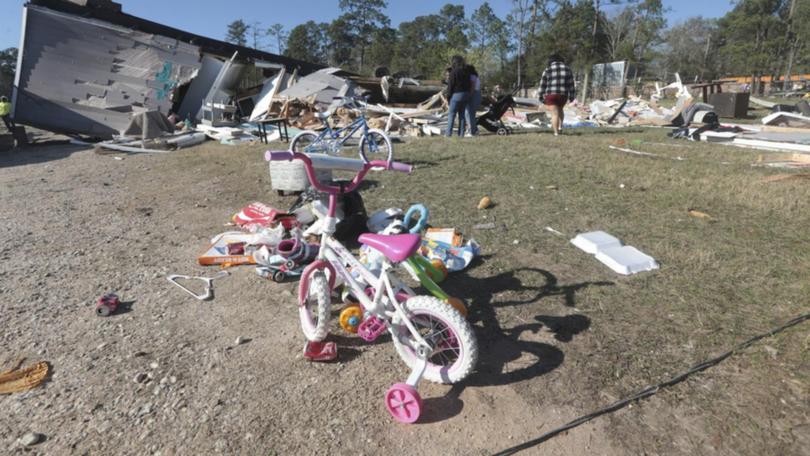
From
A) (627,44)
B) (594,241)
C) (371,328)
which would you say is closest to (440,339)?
(371,328)

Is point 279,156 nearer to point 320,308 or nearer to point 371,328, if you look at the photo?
point 320,308

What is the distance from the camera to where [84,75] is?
13.3 meters

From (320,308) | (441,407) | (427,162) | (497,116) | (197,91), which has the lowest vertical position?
(441,407)

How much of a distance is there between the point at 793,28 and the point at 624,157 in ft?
155

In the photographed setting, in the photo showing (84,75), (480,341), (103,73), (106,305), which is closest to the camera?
(480,341)

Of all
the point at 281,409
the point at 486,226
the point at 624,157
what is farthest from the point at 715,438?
the point at 624,157

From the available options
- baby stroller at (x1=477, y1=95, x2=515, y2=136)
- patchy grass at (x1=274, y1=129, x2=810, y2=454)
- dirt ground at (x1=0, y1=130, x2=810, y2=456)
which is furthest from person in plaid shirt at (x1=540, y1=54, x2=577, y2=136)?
dirt ground at (x1=0, y1=130, x2=810, y2=456)

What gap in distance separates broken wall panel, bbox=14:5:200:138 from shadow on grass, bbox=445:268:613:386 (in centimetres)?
1407

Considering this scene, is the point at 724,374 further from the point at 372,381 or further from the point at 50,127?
the point at 50,127

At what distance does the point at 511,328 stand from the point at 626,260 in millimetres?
1383

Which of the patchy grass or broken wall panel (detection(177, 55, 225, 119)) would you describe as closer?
the patchy grass

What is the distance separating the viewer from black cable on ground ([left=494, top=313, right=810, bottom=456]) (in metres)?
1.90

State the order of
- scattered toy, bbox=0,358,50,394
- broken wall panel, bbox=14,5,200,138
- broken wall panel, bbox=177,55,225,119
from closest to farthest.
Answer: scattered toy, bbox=0,358,50,394 → broken wall panel, bbox=14,5,200,138 → broken wall panel, bbox=177,55,225,119

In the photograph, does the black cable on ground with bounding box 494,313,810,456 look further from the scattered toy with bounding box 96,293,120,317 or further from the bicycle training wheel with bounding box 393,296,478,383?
the scattered toy with bounding box 96,293,120,317
